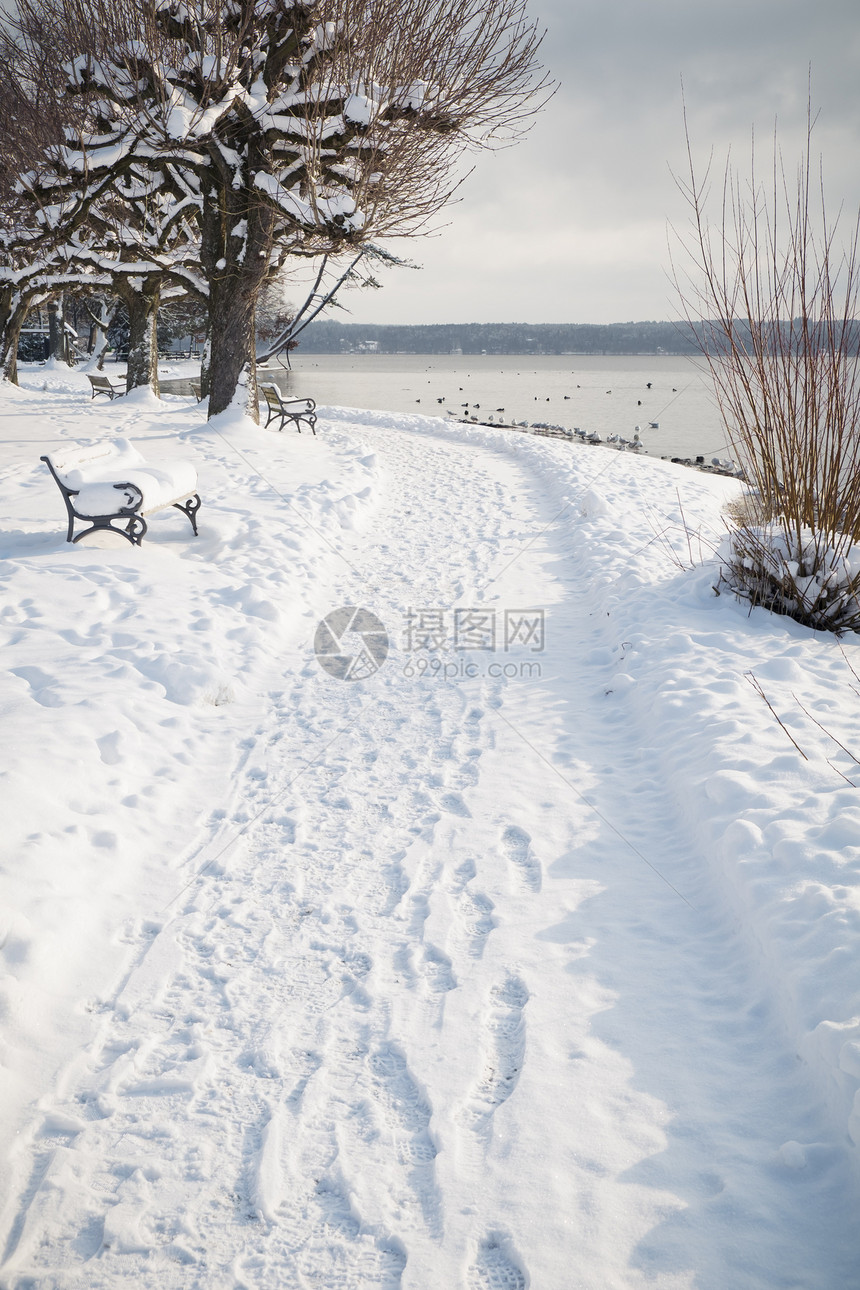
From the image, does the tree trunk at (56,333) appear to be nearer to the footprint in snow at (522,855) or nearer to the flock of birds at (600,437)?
the flock of birds at (600,437)

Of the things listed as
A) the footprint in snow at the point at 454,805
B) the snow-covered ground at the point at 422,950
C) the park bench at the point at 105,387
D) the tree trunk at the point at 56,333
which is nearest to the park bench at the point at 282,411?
the park bench at the point at 105,387

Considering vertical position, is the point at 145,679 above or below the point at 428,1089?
above

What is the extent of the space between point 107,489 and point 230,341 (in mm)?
7220

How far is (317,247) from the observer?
11.7 meters

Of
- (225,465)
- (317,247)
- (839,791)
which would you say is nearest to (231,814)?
(839,791)

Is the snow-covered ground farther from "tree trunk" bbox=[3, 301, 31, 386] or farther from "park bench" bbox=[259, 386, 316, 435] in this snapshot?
"tree trunk" bbox=[3, 301, 31, 386]

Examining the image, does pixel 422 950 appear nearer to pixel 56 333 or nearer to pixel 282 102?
pixel 282 102

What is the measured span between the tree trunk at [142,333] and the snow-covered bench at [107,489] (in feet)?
45.5

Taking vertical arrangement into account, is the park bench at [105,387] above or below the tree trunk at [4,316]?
below

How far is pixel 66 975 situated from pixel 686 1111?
2097mm

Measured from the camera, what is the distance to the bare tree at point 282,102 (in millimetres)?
9422

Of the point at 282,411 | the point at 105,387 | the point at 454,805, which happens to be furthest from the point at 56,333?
the point at 454,805

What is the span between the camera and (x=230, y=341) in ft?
40.0

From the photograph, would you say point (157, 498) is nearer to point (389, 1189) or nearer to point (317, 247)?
point (389, 1189)
